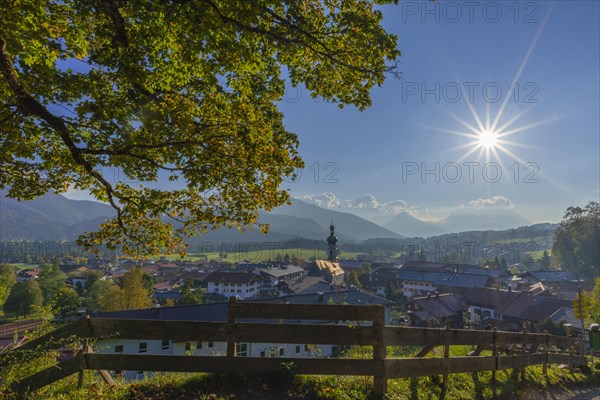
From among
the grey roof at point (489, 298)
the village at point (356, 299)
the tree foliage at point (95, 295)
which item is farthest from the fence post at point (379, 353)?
the tree foliage at point (95, 295)

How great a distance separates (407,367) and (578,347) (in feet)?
38.2

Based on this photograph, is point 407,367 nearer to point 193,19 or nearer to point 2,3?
point 193,19

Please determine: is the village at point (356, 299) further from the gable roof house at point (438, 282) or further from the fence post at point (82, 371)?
the fence post at point (82, 371)

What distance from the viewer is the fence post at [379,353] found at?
5.08 m

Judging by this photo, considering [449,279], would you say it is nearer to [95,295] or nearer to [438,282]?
[438,282]

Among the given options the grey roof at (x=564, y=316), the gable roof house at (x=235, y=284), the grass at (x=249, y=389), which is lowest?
the gable roof house at (x=235, y=284)

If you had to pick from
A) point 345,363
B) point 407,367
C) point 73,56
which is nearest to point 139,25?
point 73,56

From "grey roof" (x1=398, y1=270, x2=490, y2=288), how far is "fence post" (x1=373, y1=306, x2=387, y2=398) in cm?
8546

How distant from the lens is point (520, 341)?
28.9 ft

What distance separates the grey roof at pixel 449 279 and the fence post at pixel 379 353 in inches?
3365

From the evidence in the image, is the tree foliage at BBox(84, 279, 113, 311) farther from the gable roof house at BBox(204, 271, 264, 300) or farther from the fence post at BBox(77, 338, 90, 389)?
the fence post at BBox(77, 338, 90, 389)

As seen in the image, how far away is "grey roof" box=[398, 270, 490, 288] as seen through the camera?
265ft

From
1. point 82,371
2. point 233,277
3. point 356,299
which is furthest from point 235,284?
point 82,371

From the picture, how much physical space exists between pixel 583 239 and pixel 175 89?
135 meters
